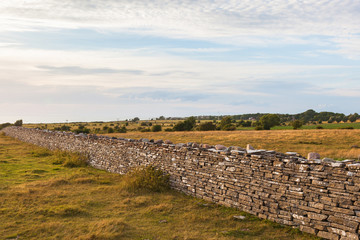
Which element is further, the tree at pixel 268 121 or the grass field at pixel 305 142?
the tree at pixel 268 121

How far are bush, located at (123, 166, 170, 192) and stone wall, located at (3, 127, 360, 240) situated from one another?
0.35m

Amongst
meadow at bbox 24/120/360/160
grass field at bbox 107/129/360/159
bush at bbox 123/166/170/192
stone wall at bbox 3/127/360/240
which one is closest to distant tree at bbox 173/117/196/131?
meadow at bbox 24/120/360/160

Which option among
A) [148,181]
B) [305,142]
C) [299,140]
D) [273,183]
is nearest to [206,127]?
[299,140]

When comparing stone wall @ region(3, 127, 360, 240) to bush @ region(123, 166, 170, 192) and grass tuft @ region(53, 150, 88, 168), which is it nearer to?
bush @ region(123, 166, 170, 192)

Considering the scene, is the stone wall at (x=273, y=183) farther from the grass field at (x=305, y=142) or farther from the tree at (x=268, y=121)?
the tree at (x=268, y=121)

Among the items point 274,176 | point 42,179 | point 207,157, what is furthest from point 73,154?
point 274,176

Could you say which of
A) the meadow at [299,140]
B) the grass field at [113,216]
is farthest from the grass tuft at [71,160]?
the meadow at [299,140]

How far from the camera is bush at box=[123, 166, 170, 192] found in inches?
389

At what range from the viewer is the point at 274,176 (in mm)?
6895

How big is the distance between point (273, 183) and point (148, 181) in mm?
4651

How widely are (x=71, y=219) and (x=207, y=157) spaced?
14.1ft

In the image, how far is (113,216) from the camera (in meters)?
7.53

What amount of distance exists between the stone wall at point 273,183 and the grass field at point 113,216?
0.34m

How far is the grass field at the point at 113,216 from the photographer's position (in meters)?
6.36
